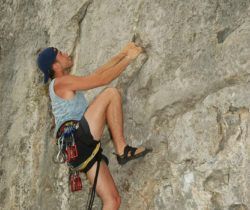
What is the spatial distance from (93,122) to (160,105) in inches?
36.2

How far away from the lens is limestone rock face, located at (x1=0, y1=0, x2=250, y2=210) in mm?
6117

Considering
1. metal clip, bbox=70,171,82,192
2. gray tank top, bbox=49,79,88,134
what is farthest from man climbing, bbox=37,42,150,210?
metal clip, bbox=70,171,82,192

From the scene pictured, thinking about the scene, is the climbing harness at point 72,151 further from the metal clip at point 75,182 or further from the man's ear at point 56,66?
the man's ear at point 56,66

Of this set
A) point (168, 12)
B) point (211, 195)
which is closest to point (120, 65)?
point (168, 12)

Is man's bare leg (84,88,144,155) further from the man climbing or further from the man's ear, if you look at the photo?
the man's ear

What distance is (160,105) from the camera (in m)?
6.80

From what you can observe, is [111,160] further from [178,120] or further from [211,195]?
[211,195]

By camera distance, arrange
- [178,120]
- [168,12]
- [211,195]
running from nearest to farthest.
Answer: [211,195], [178,120], [168,12]

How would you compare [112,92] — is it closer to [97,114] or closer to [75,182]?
[97,114]

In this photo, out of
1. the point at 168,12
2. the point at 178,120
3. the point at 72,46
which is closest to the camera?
the point at 178,120

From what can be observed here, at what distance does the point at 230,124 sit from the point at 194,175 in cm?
75

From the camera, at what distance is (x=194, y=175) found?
245 inches

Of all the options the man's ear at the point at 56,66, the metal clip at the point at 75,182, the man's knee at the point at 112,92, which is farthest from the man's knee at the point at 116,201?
the man's ear at the point at 56,66

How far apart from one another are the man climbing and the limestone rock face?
0.68 ft
